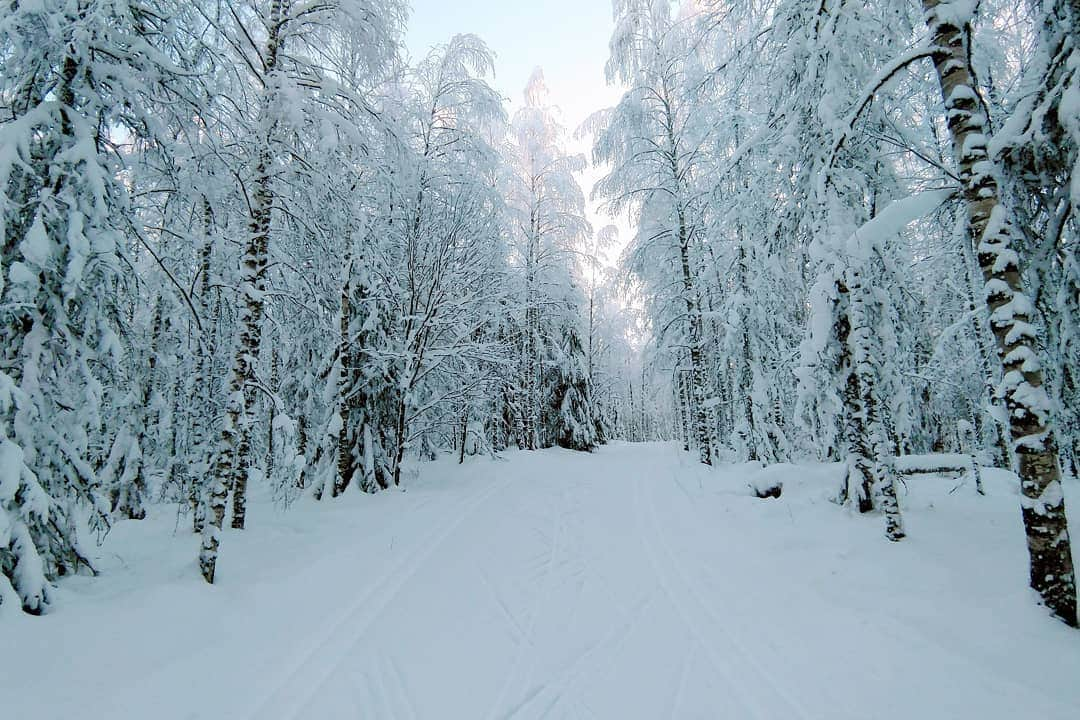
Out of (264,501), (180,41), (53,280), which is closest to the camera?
(53,280)

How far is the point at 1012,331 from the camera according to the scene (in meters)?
3.63

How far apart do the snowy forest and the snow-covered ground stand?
352 mm

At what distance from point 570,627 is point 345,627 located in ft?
6.59

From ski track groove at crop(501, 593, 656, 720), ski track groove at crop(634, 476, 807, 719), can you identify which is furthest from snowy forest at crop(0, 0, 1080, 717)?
ski track groove at crop(501, 593, 656, 720)

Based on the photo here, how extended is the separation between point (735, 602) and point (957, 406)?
1549 centimetres

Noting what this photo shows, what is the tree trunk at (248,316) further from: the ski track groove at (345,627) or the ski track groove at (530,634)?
the ski track groove at (530,634)

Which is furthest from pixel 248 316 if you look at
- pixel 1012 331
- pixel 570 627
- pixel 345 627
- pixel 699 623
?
pixel 1012 331

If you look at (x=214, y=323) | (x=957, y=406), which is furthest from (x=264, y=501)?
(x=957, y=406)

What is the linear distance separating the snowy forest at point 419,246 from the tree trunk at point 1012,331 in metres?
0.02

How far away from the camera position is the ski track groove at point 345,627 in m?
3.08

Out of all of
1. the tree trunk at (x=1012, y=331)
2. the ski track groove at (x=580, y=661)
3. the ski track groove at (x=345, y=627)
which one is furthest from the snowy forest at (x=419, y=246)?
the ski track groove at (x=580, y=661)

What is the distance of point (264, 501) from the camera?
9562 millimetres

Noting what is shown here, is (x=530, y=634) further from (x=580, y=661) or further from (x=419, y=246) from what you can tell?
(x=419, y=246)

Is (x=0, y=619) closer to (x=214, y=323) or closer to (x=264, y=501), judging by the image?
(x=214, y=323)
